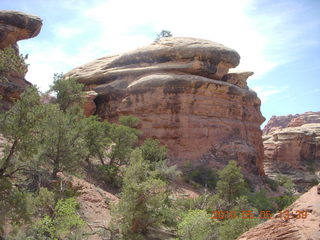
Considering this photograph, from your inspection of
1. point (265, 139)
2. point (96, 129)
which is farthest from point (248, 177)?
point (265, 139)

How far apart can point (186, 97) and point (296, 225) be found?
1050 inches

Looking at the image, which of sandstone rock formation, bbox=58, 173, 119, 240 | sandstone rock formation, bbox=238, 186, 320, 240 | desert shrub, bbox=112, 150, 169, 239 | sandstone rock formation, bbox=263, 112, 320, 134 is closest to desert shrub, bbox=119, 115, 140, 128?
sandstone rock formation, bbox=58, 173, 119, 240

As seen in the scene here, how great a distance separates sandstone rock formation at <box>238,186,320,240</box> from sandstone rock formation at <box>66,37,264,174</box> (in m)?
23.5

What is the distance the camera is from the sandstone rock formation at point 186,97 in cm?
3334

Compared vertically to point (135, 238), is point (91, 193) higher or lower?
higher

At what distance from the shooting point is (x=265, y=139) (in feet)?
214

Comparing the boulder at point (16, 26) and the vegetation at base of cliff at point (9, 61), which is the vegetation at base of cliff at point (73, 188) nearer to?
the vegetation at base of cliff at point (9, 61)

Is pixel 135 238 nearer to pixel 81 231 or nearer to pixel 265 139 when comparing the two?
pixel 81 231

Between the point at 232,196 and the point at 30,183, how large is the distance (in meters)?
15.0

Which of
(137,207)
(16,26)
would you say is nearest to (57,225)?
(137,207)

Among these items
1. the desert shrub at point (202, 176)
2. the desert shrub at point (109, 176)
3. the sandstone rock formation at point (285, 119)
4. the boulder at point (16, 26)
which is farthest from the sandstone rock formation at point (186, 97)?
the sandstone rock formation at point (285, 119)

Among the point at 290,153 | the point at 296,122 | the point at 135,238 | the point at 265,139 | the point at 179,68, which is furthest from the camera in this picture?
the point at 296,122

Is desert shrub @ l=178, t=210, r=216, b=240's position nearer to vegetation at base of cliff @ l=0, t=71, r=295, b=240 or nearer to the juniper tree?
vegetation at base of cliff @ l=0, t=71, r=295, b=240

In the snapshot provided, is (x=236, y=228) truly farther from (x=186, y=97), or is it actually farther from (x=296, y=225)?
(x=186, y=97)
